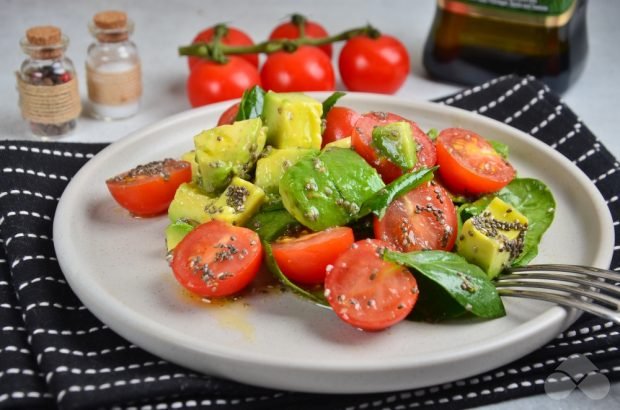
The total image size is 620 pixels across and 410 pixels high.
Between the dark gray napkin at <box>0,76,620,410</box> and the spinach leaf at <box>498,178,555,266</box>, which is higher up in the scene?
the spinach leaf at <box>498,178,555,266</box>

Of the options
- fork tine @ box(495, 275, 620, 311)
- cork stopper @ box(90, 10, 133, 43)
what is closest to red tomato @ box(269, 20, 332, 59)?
cork stopper @ box(90, 10, 133, 43)

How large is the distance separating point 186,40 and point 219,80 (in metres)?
0.96

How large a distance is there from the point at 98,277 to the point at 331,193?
24.5 inches

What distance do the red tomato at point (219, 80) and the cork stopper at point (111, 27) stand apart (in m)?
0.32

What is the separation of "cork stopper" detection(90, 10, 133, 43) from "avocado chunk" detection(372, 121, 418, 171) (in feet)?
4.81

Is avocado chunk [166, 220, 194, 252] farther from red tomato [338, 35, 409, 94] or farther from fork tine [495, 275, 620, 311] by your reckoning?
red tomato [338, 35, 409, 94]

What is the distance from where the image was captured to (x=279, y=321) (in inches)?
84.0

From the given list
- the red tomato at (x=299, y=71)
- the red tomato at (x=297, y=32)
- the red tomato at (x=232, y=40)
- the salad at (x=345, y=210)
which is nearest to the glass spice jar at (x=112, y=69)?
the red tomato at (x=232, y=40)

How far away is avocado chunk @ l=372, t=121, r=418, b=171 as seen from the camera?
7.64 ft

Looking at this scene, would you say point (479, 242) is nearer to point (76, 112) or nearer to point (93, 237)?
point (93, 237)

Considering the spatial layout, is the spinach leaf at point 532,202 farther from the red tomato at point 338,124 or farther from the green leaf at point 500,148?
the red tomato at point 338,124

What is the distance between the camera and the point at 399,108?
3.13 m

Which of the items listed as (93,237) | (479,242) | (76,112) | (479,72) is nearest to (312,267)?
(479,242)

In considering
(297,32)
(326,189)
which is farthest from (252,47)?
(326,189)
